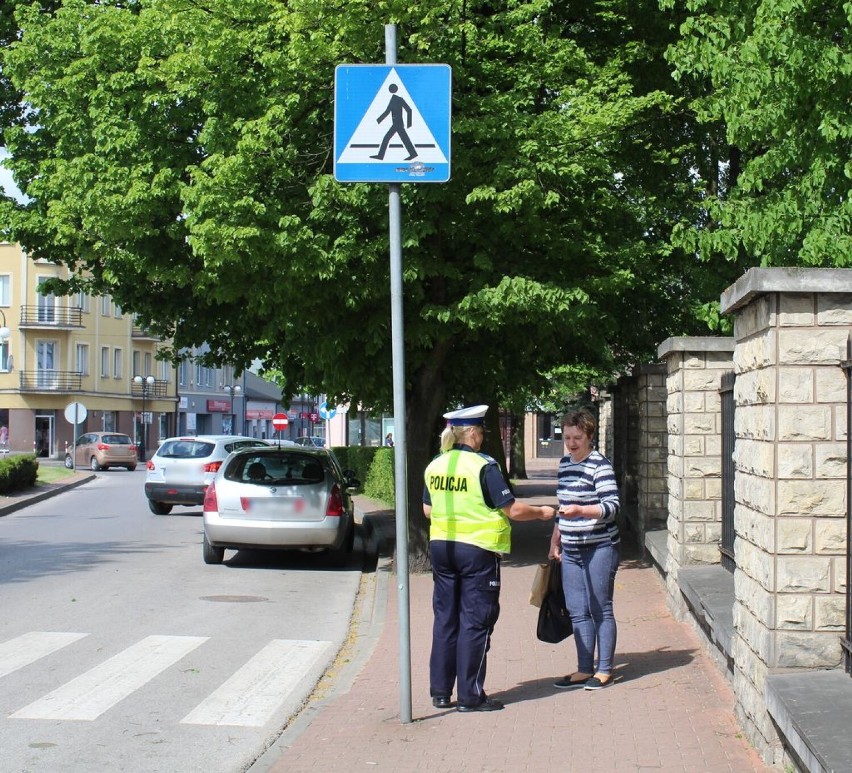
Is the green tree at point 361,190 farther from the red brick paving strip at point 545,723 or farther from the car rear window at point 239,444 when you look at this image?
the car rear window at point 239,444

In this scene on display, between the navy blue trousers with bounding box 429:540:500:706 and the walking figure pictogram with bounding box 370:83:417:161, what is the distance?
2.20m

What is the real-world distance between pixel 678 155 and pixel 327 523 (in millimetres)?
6924

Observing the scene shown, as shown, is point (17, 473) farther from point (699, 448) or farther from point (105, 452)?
point (699, 448)

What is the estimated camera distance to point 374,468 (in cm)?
2977

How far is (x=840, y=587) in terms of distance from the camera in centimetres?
555

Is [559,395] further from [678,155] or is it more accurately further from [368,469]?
[678,155]

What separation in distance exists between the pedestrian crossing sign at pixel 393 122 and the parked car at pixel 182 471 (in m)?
16.8

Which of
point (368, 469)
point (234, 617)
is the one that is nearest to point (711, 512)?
point (234, 617)

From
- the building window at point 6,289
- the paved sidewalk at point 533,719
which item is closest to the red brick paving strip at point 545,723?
the paved sidewalk at point 533,719

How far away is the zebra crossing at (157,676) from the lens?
7152 millimetres

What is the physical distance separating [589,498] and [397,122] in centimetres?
251

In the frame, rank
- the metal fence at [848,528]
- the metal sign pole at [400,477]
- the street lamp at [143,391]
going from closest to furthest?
1. the metal fence at [848,528]
2. the metal sign pole at [400,477]
3. the street lamp at [143,391]

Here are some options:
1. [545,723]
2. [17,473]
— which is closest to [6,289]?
[17,473]

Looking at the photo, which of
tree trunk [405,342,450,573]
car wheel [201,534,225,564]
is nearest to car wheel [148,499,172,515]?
car wheel [201,534,225,564]
